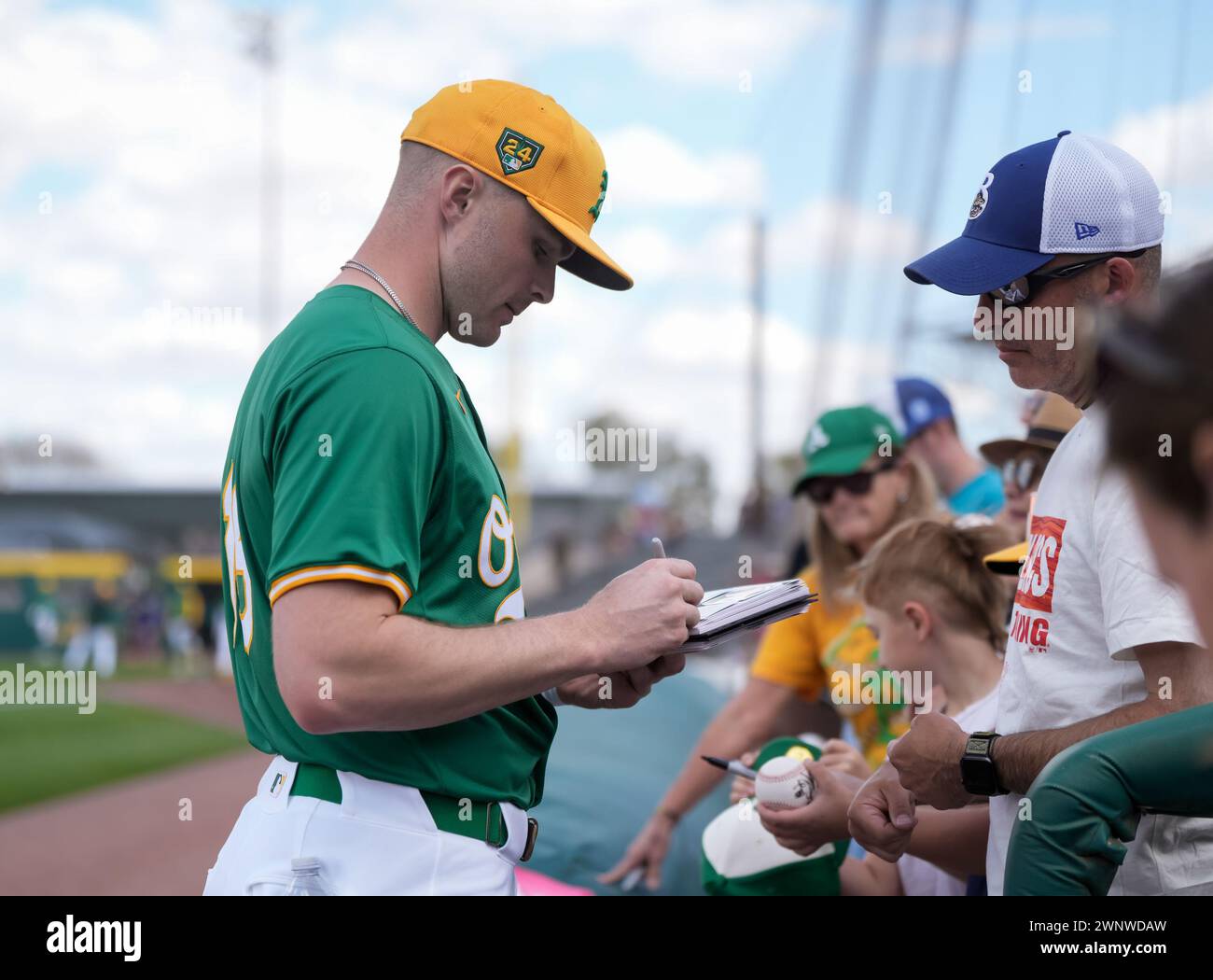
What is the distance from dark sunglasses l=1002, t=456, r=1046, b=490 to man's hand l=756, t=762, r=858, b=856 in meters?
1.10

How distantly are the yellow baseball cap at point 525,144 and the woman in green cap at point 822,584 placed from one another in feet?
5.97

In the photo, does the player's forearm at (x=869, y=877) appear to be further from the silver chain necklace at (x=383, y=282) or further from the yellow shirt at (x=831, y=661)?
the silver chain necklace at (x=383, y=282)

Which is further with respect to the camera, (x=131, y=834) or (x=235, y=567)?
(x=131, y=834)

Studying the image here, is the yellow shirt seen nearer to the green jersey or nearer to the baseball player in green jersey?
the baseball player in green jersey

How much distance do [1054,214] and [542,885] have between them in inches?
89.4

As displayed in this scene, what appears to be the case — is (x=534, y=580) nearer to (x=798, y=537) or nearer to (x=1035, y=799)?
(x=798, y=537)

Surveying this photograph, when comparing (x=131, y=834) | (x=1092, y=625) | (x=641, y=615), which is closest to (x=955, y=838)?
(x=1092, y=625)

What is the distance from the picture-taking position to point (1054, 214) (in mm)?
1882

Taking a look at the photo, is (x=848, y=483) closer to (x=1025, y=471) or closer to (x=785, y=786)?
(x=1025, y=471)

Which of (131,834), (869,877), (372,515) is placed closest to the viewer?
(372,515)

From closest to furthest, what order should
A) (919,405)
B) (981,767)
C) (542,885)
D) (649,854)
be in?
(981,767)
(542,885)
(649,854)
(919,405)

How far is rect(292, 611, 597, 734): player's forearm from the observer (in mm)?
1505

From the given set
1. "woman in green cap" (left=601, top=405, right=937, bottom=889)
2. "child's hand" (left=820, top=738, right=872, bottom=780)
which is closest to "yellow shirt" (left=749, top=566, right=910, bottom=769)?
"woman in green cap" (left=601, top=405, right=937, bottom=889)
